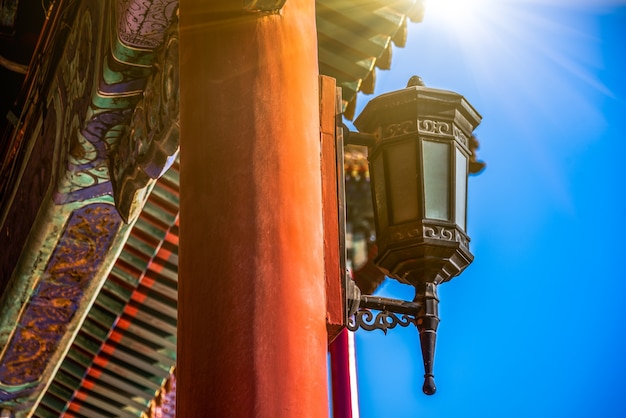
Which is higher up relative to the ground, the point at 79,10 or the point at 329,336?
the point at 79,10

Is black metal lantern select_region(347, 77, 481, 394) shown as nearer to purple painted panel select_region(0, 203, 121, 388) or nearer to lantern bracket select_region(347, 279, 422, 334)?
lantern bracket select_region(347, 279, 422, 334)

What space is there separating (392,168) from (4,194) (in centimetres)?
390

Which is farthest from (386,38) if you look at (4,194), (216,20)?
(4,194)

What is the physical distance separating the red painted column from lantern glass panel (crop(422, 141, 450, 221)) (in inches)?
15.7

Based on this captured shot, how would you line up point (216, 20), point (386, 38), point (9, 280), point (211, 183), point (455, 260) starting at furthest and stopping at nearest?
point (9, 280), point (386, 38), point (455, 260), point (216, 20), point (211, 183)

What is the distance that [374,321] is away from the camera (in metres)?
2.77

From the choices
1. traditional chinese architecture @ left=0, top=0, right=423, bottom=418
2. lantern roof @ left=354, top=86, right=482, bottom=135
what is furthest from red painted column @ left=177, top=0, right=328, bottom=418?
lantern roof @ left=354, top=86, right=482, bottom=135

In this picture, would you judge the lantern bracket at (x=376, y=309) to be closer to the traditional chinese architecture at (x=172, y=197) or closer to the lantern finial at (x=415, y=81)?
the traditional chinese architecture at (x=172, y=197)

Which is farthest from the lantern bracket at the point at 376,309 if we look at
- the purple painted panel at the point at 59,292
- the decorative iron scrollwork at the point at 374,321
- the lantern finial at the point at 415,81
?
the purple painted panel at the point at 59,292

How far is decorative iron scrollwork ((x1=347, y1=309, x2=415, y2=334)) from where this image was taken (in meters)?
2.71

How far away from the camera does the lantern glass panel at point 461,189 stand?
9.60ft

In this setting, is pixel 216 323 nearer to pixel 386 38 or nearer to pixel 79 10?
pixel 386 38

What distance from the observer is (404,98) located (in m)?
2.93

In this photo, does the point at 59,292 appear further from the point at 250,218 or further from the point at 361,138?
the point at 250,218
